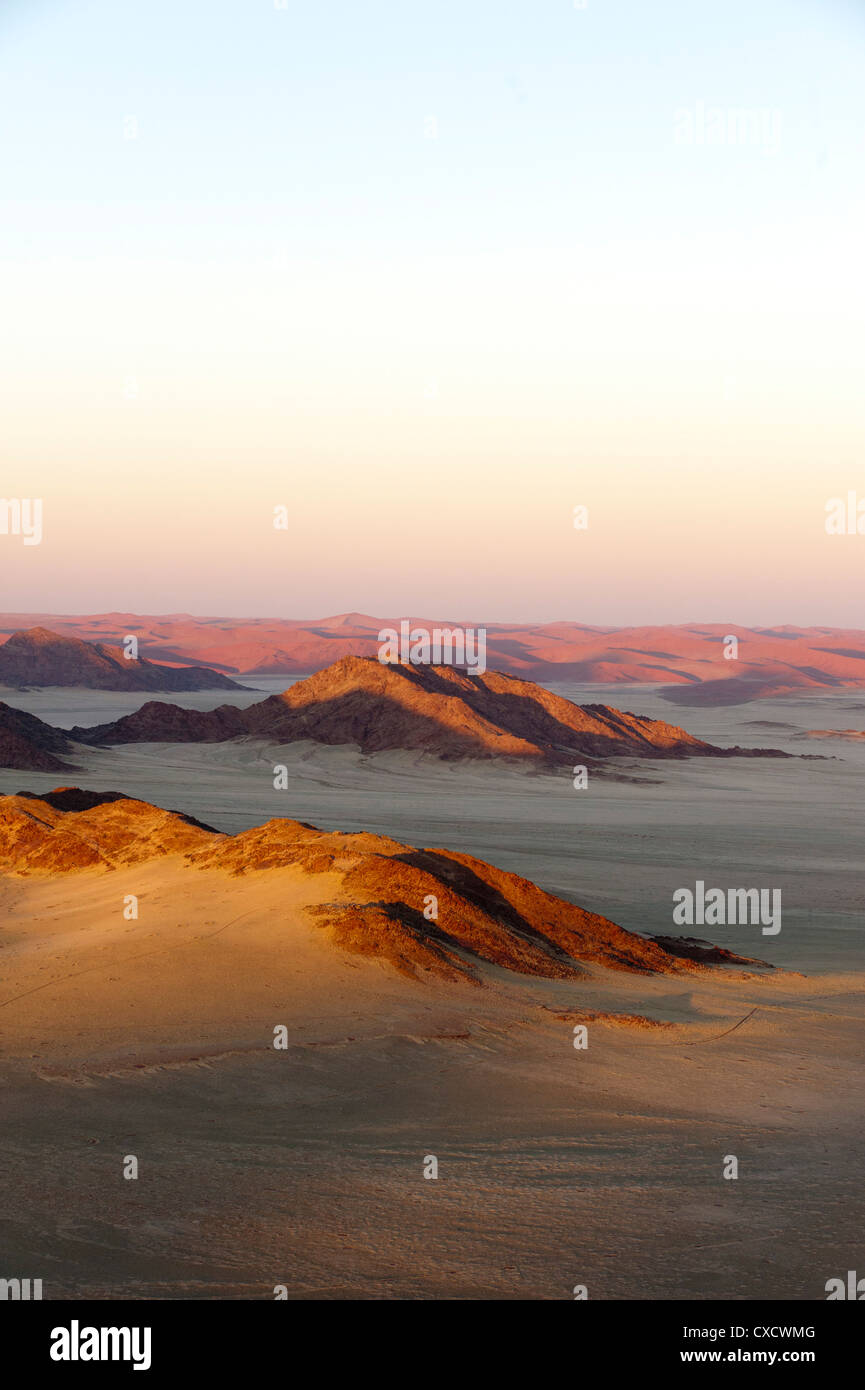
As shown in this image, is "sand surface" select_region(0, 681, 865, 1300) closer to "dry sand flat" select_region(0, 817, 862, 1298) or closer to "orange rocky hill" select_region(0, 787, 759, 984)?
"dry sand flat" select_region(0, 817, 862, 1298)

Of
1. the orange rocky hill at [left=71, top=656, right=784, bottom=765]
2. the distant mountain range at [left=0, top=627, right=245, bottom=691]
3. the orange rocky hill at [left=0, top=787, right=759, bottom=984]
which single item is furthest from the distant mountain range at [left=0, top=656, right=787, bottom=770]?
the distant mountain range at [left=0, top=627, right=245, bottom=691]

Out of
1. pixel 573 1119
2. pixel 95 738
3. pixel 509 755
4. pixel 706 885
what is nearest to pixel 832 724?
pixel 509 755

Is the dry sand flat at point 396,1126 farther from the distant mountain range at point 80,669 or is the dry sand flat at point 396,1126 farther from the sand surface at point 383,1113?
the distant mountain range at point 80,669

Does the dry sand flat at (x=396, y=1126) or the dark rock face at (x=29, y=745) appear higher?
the dry sand flat at (x=396, y=1126)

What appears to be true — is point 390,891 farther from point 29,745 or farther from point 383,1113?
point 29,745

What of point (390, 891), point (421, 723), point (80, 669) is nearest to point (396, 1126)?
point (390, 891)

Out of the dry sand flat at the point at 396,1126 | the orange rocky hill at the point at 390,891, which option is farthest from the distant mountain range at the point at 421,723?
the dry sand flat at the point at 396,1126
